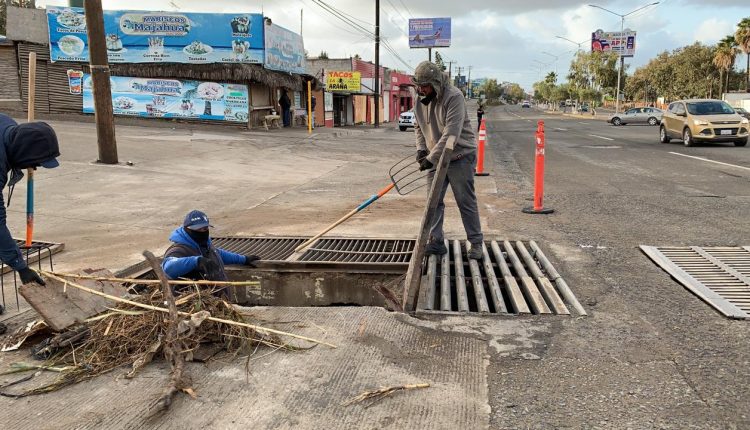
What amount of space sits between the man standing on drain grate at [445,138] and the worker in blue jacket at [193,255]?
1969 millimetres

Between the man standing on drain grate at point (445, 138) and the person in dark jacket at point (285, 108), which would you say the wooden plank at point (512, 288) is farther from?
the person in dark jacket at point (285, 108)

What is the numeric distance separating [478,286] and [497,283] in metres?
0.19

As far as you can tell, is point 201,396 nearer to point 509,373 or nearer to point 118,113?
point 509,373

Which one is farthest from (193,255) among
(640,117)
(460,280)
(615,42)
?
(615,42)

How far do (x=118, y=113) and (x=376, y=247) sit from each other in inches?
786

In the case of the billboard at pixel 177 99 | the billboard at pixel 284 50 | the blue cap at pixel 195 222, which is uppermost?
the billboard at pixel 284 50

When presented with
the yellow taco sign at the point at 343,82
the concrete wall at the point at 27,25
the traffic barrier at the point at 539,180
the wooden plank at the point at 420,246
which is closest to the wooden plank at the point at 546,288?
the wooden plank at the point at 420,246

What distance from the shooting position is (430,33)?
64438 mm

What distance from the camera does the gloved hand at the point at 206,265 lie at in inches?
162

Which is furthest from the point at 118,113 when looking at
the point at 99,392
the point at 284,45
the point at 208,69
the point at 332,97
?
the point at 99,392

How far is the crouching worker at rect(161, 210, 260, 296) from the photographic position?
4.15 m

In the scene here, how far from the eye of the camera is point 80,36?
21531 millimetres

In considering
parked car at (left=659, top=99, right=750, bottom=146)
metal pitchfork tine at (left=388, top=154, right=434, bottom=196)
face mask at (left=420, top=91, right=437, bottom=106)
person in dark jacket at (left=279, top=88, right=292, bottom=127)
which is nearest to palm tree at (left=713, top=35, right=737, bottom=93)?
parked car at (left=659, top=99, right=750, bottom=146)

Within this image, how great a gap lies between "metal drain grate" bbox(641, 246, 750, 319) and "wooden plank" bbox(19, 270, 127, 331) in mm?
4177
